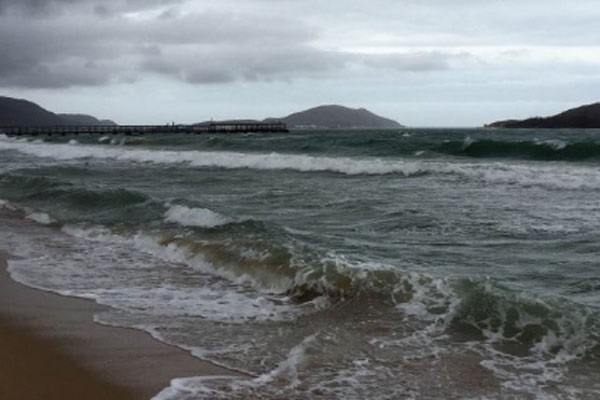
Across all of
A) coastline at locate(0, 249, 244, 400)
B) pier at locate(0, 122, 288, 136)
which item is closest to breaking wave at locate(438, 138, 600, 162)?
coastline at locate(0, 249, 244, 400)

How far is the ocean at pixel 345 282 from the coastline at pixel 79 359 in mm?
186

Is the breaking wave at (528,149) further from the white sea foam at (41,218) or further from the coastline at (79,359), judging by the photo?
the coastline at (79,359)

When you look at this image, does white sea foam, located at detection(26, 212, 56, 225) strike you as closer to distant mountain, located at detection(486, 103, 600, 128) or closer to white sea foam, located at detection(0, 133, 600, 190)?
white sea foam, located at detection(0, 133, 600, 190)

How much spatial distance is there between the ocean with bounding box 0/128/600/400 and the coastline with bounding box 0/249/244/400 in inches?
7.3

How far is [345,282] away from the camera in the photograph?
7016 mm

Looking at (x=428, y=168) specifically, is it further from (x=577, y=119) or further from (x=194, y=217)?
(x=577, y=119)

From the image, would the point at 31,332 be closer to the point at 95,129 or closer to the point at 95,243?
the point at 95,243

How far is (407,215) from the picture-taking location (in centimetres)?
1202

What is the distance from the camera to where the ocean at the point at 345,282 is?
478 cm

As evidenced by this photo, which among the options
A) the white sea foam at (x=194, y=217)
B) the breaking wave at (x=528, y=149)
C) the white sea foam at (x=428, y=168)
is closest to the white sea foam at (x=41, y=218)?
the white sea foam at (x=194, y=217)

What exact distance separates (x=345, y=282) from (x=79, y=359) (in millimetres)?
2896

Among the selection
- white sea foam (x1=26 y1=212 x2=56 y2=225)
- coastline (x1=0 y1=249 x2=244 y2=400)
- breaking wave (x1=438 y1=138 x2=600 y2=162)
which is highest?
breaking wave (x1=438 y1=138 x2=600 y2=162)

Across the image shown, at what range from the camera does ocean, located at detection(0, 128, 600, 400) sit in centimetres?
478

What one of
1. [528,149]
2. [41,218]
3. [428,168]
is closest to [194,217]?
[41,218]
